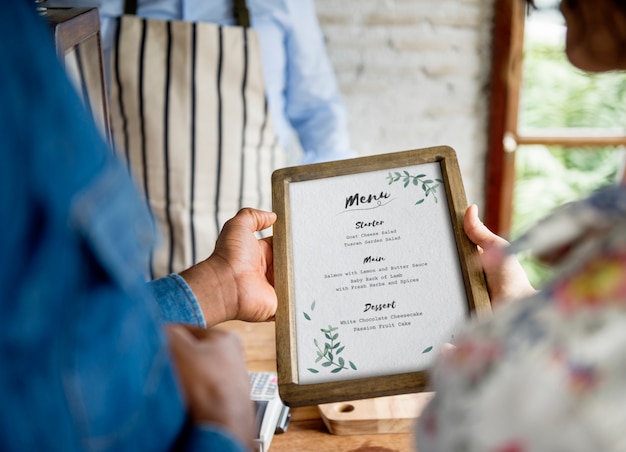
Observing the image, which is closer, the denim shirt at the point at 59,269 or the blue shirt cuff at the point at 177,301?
the denim shirt at the point at 59,269

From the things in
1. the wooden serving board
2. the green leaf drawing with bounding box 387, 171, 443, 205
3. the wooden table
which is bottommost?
the wooden table

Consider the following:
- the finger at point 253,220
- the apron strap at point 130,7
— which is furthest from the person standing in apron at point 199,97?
the finger at point 253,220

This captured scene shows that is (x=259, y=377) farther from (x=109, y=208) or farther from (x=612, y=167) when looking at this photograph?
(x=612, y=167)

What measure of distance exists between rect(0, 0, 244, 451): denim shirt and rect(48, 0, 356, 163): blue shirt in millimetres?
1610

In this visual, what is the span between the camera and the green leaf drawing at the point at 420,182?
1.17m

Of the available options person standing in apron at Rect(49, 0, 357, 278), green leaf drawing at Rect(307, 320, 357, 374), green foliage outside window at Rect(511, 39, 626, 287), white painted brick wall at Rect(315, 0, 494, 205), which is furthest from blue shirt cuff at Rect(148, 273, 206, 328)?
green foliage outside window at Rect(511, 39, 626, 287)

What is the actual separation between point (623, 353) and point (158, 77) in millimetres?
1740

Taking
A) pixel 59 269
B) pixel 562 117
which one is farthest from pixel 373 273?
pixel 562 117

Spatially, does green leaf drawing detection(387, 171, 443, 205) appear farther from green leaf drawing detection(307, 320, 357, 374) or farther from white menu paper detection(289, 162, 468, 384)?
green leaf drawing detection(307, 320, 357, 374)

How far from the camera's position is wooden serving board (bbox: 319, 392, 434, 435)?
43.9 inches

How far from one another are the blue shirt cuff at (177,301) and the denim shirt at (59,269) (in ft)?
1.73

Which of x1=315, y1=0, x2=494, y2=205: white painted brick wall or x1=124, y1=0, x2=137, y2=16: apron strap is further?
x1=315, y1=0, x2=494, y2=205: white painted brick wall

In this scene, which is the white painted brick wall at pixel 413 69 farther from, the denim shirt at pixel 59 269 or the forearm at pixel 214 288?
the denim shirt at pixel 59 269

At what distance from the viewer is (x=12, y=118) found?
45 cm
